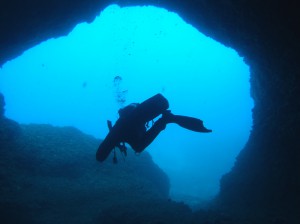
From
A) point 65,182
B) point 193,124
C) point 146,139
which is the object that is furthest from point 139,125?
point 65,182

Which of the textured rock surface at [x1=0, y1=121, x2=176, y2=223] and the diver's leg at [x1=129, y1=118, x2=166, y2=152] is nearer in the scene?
the diver's leg at [x1=129, y1=118, x2=166, y2=152]

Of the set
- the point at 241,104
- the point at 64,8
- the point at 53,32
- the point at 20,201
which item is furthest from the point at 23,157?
the point at 241,104

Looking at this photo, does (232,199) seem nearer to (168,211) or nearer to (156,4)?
(168,211)

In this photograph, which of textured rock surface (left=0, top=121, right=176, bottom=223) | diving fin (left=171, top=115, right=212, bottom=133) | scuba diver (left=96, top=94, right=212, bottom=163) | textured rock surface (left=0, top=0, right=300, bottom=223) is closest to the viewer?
scuba diver (left=96, top=94, right=212, bottom=163)

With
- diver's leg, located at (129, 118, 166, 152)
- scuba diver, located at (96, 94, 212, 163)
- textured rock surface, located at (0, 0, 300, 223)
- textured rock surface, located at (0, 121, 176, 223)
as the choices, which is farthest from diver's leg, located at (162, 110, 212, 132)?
textured rock surface, located at (0, 121, 176, 223)

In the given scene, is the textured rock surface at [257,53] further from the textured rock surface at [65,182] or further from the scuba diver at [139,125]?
the scuba diver at [139,125]

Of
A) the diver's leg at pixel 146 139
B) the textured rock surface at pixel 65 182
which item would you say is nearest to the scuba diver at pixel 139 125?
the diver's leg at pixel 146 139

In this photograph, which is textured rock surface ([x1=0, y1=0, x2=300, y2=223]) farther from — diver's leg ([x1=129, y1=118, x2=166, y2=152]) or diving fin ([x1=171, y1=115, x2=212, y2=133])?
diver's leg ([x1=129, y1=118, x2=166, y2=152])

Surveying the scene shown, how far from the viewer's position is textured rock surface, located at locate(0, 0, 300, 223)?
7.48 metres

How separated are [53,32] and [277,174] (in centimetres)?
1232

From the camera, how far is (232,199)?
12453 millimetres

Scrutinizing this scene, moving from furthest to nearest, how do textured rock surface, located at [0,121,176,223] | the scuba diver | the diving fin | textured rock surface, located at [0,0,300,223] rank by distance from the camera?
textured rock surface, located at [0,121,176,223] < textured rock surface, located at [0,0,300,223] < the diving fin < the scuba diver

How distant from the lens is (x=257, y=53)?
9.38m

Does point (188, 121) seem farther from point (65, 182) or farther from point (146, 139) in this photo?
point (65, 182)
